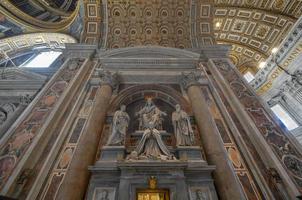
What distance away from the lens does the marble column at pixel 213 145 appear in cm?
463

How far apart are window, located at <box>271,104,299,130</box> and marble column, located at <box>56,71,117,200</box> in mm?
10246

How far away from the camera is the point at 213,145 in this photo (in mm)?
5648

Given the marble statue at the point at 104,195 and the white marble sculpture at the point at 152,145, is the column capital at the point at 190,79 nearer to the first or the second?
the white marble sculpture at the point at 152,145

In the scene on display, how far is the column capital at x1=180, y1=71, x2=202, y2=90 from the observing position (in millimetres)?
7909

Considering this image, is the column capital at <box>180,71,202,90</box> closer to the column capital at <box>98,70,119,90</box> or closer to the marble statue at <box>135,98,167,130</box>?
the marble statue at <box>135,98,167,130</box>

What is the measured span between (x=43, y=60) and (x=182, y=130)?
34.2ft

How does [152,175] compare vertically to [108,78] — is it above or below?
below

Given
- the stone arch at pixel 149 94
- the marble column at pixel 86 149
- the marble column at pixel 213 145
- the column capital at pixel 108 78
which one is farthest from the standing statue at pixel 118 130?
the marble column at pixel 213 145

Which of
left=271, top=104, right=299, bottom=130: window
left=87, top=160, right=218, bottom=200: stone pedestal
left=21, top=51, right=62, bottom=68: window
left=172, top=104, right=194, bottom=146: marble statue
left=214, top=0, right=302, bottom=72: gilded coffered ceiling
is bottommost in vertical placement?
left=87, top=160, right=218, bottom=200: stone pedestal

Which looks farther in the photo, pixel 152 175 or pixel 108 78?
pixel 108 78

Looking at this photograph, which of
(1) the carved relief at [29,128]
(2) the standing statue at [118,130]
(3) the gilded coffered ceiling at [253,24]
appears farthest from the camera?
(3) the gilded coffered ceiling at [253,24]

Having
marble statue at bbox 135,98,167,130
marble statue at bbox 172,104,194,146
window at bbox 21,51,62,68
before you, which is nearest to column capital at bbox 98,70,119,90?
marble statue at bbox 135,98,167,130

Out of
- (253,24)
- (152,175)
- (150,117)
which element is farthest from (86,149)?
(253,24)

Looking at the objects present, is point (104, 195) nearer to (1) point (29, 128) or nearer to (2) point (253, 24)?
(1) point (29, 128)
